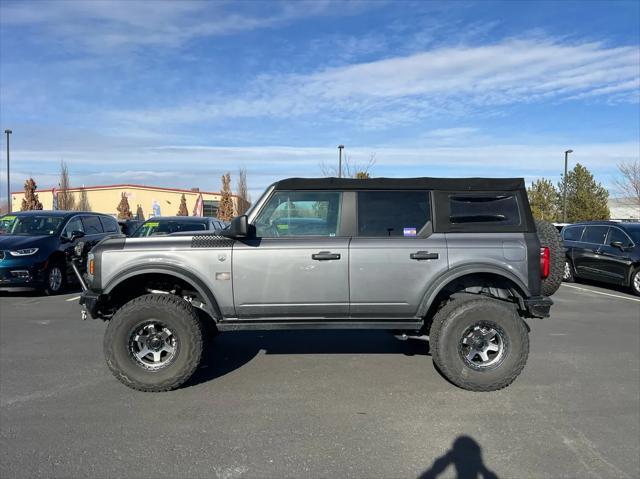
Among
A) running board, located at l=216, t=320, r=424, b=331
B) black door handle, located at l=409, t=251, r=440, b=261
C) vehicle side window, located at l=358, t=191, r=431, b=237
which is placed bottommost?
running board, located at l=216, t=320, r=424, b=331

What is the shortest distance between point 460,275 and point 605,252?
879 cm

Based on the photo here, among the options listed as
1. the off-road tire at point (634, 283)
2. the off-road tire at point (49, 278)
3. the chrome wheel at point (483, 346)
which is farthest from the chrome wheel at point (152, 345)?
the off-road tire at point (634, 283)

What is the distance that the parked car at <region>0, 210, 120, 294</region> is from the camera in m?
9.48

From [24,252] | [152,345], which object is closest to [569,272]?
[152,345]

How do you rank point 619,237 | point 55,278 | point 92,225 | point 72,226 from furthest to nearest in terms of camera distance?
point 92,225, point 619,237, point 72,226, point 55,278

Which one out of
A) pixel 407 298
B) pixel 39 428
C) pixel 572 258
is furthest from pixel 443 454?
pixel 572 258

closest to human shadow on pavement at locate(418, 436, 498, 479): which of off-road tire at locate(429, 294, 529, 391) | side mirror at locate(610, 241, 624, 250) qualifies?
off-road tire at locate(429, 294, 529, 391)

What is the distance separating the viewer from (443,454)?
3510 mm

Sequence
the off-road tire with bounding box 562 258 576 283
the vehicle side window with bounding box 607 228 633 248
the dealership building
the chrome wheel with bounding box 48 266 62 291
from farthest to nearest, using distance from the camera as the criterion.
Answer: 1. the dealership building
2. the off-road tire with bounding box 562 258 576 283
3. the vehicle side window with bounding box 607 228 633 248
4. the chrome wheel with bounding box 48 266 62 291

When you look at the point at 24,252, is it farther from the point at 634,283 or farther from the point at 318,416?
the point at 634,283

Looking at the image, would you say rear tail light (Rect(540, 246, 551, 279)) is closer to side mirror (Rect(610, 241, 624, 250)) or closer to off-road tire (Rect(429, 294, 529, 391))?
off-road tire (Rect(429, 294, 529, 391))

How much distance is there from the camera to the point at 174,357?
4594mm

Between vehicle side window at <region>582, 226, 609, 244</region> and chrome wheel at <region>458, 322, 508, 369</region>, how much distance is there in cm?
887

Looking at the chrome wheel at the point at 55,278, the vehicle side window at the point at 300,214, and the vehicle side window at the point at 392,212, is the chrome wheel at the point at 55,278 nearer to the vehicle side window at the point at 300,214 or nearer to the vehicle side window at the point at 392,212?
the vehicle side window at the point at 300,214
